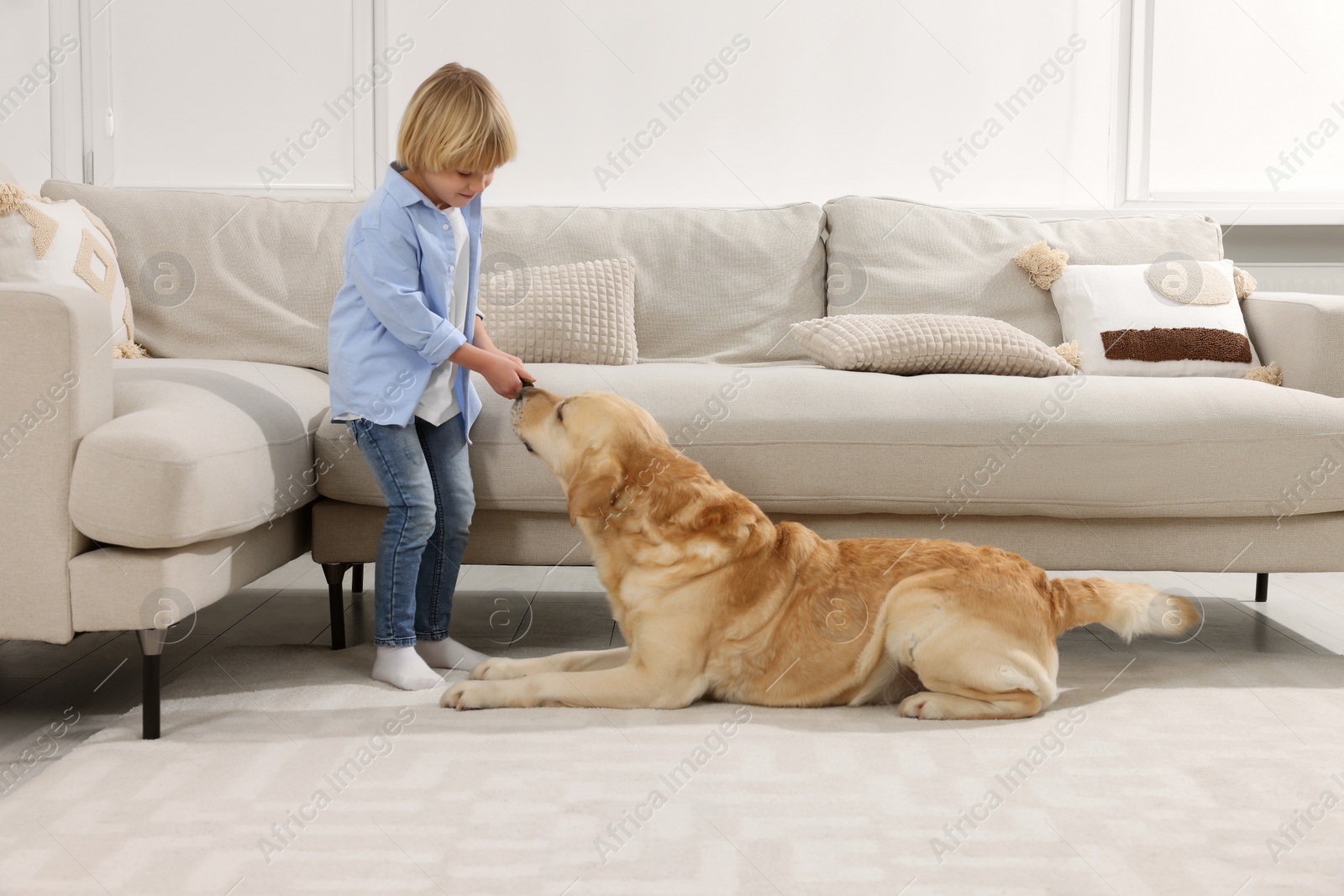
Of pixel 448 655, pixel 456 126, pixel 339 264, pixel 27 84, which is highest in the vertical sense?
pixel 27 84

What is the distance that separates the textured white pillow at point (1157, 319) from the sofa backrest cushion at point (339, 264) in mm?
742

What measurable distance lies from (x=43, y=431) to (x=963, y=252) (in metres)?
2.42

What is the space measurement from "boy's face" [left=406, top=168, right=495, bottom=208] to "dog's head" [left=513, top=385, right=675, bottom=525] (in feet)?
1.46

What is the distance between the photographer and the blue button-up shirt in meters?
2.01

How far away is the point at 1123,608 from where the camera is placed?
6.14ft

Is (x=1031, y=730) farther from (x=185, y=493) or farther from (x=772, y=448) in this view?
(x=185, y=493)

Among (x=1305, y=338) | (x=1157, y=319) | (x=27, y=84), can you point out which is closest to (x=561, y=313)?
(x=1157, y=319)

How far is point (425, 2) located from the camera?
12.8 feet

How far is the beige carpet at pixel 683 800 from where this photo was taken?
128 centimetres

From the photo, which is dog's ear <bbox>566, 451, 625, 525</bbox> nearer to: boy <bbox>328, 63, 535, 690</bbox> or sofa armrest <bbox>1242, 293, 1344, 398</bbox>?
boy <bbox>328, 63, 535, 690</bbox>

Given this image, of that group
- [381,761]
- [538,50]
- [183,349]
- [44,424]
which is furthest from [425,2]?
[381,761]

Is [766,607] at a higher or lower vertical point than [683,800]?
higher

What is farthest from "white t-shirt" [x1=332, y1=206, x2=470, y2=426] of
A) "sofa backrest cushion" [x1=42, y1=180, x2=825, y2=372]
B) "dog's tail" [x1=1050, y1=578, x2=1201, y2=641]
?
"dog's tail" [x1=1050, y1=578, x2=1201, y2=641]

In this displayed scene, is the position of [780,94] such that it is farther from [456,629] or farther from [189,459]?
[189,459]
